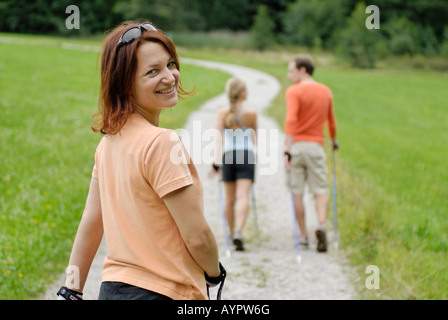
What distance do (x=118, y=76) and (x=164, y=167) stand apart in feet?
1.38

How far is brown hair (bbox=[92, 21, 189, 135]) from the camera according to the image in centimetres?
189

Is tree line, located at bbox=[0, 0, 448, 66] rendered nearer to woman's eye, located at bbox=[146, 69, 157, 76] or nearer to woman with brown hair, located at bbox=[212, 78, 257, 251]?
woman with brown hair, located at bbox=[212, 78, 257, 251]

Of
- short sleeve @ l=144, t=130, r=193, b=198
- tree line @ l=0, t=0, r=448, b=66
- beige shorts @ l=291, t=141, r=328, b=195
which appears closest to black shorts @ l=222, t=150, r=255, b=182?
beige shorts @ l=291, t=141, r=328, b=195

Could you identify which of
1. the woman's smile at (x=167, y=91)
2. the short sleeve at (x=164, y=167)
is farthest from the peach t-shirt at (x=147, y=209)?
the woman's smile at (x=167, y=91)

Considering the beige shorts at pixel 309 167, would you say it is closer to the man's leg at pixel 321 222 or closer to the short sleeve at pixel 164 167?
the man's leg at pixel 321 222

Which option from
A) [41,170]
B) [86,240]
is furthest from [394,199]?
[86,240]

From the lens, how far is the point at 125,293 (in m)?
1.86

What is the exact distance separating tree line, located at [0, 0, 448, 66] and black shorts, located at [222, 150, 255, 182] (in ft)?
142

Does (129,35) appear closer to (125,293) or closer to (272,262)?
(125,293)

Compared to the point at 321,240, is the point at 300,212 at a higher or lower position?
higher

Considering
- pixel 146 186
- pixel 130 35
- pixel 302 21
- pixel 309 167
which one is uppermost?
pixel 302 21

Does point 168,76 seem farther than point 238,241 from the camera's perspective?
No

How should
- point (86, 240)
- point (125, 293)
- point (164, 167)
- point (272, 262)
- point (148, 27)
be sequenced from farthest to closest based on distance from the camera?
point (272, 262)
point (86, 240)
point (148, 27)
point (125, 293)
point (164, 167)

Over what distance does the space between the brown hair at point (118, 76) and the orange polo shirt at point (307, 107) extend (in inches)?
158
